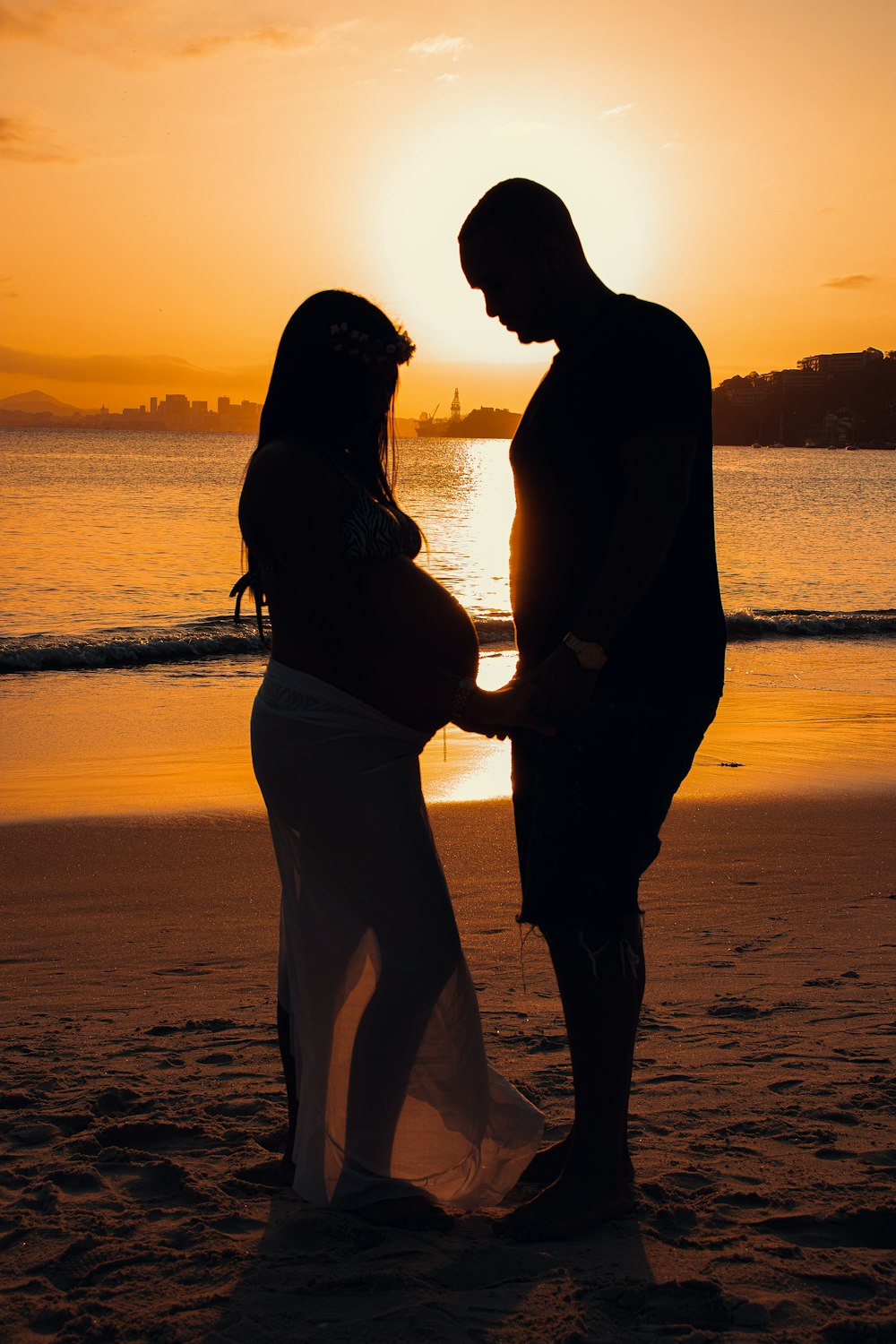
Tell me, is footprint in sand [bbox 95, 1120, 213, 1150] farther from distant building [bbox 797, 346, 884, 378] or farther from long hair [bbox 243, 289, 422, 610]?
distant building [bbox 797, 346, 884, 378]

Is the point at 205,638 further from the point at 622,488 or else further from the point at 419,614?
the point at 622,488

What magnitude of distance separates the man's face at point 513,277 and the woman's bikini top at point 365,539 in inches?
18.9

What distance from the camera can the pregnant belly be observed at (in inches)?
97.1

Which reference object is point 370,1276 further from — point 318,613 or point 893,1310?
point 318,613

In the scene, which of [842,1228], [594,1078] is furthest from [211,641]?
[842,1228]

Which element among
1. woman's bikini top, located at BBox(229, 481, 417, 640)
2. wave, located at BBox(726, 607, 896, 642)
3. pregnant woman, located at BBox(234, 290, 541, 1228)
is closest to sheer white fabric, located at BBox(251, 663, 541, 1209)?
pregnant woman, located at BBox(234, 290, 541, 1228)

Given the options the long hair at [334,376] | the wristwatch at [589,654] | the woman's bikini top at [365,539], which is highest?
the long hair at [334,376]

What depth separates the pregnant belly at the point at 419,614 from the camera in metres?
2.47

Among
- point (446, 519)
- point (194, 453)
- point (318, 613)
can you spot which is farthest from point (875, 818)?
point (194, 453)

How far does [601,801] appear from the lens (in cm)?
237

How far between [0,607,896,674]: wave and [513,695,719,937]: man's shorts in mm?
12664

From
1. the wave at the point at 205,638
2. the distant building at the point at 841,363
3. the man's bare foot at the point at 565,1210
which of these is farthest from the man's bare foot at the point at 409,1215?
the distant building at the point at 841,363

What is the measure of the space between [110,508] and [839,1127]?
4234cm

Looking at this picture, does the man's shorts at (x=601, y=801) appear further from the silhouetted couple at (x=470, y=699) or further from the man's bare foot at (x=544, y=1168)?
the man's bare foot at (x=544, y=1168)
